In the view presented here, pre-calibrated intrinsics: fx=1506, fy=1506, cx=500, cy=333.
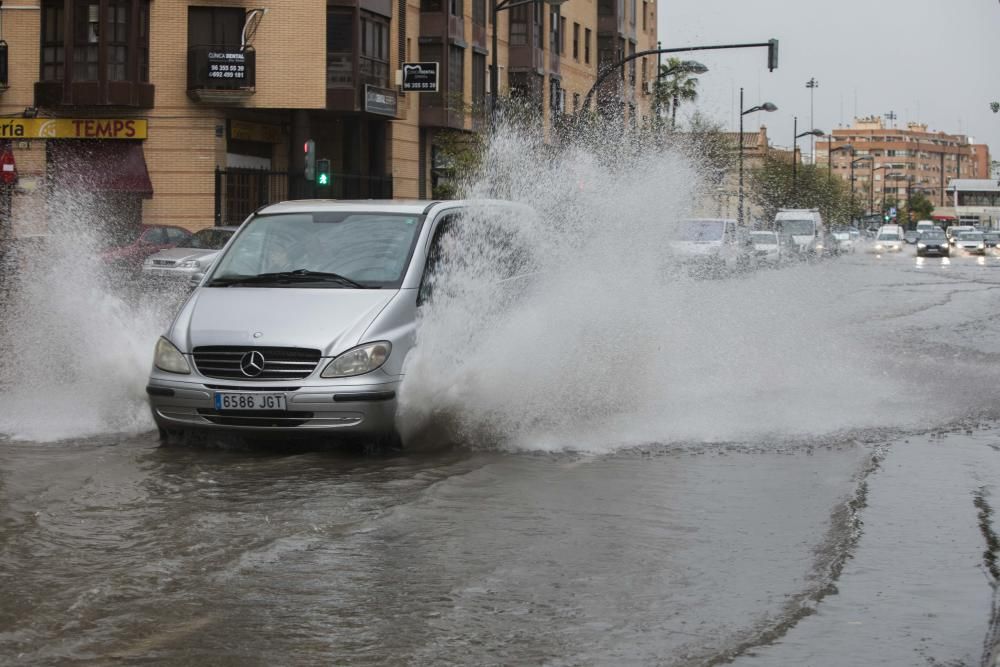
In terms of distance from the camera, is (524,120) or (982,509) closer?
(982,509)

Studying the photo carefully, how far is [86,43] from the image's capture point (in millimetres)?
38000

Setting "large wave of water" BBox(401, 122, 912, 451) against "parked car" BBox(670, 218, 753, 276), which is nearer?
"large wave of water" BBox(401, 122, 912, 451)

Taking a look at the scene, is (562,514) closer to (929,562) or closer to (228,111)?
(929,562)

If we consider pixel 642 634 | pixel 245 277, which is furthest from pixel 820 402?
pixel 642 634

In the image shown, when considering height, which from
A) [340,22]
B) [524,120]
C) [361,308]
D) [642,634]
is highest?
[340,22]

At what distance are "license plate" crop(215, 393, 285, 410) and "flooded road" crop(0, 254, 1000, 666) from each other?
32 cm

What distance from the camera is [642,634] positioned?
5.08 metres

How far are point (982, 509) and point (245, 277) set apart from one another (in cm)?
483

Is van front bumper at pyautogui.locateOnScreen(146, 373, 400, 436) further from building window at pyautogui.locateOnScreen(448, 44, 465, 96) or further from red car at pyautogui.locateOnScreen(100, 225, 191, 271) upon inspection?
building window at pyautogui.locateOnScreen(448, 44, 465, 96)

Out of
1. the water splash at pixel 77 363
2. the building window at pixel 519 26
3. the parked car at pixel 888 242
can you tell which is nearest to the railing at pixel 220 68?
the building window at pixel 519 26

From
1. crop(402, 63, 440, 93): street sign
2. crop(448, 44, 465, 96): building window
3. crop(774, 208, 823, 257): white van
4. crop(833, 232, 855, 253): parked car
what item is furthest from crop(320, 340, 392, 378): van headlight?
crop(833, 232, 855, 253): parked car

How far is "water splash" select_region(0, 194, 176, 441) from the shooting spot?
10.4 metres

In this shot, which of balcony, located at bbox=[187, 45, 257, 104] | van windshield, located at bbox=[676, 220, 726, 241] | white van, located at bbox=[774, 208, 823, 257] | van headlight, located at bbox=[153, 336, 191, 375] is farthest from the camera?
white van, located at bbox=[774, 208, 823, 257]

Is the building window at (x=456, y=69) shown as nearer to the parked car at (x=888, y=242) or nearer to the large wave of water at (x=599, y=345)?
the large wave of water at (x=599, y=345)
